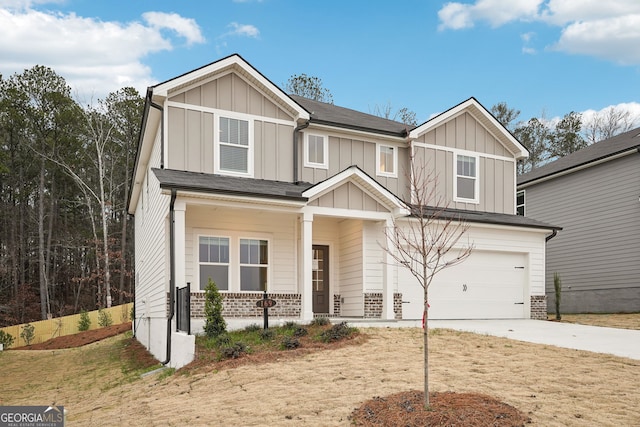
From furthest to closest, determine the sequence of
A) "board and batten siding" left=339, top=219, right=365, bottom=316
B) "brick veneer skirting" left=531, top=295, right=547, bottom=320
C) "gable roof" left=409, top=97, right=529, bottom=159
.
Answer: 1. "brick veneer skirting" left=531, top=295, right=547, bottom=320
2. "gable roof" left=409, top=97, right=529, bottom=159
3. "board and batten siding" left=339, top=219, right=365, bottom=316

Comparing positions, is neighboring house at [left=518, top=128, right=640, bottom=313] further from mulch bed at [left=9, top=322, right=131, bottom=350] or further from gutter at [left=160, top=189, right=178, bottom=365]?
mulch bed at [left=9, top=322, right=131, bottom=350]

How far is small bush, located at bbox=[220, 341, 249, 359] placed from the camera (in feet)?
34.2

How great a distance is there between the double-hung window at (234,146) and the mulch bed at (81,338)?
439 inches

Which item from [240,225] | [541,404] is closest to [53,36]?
[240,225]

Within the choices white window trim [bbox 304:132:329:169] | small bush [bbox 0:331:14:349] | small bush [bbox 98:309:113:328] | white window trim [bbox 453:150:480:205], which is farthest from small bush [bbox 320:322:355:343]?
small bush [bbox 98:309:113:328]

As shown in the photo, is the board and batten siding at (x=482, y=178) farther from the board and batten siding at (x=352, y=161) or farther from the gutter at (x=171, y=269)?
the gutter at (x=171, y=269)

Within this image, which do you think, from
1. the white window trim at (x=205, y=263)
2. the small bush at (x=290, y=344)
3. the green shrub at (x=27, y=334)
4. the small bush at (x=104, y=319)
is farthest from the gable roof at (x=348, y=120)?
the green shrub at (x=27, y=334)

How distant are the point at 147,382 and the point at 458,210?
419 inches

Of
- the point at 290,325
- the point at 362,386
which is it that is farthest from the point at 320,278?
the point at 362,386

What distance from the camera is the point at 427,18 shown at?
21156mm

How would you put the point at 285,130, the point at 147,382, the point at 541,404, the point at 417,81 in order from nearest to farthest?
the point at 541,404 → the point at 147,382 → the point at 285,130 → the point at 417,81

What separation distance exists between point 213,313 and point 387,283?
5.10 meters

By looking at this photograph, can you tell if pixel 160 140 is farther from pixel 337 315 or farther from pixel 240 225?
pixel 337 315

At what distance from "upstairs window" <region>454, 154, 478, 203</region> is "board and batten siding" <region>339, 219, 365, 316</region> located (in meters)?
4.02
